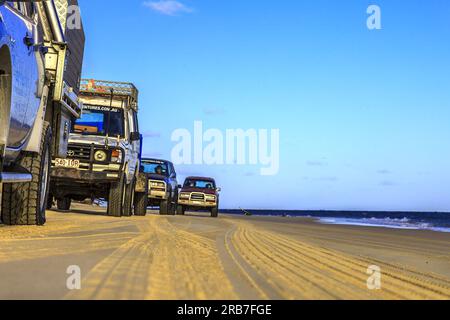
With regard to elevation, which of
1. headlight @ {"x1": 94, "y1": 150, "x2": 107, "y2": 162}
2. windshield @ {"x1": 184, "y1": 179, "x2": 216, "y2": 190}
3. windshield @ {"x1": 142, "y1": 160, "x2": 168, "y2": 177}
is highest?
windshield @ {"x1": 142, "y1": 160, "x2": 168, "y2": 177}

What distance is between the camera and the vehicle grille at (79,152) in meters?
15.0

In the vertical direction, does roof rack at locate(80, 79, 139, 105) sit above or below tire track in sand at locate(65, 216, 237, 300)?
above

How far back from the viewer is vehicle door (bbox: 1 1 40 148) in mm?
6699


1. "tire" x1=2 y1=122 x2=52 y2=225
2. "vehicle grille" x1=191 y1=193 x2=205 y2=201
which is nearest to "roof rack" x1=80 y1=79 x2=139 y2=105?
"tire" x1=2 y1=122 x2=52 y2=225

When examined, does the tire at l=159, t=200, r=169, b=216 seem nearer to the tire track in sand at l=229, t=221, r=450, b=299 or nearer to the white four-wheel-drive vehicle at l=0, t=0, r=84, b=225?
the white four-wheel-drive vehicle at l=0, t=0, r=84, b=225

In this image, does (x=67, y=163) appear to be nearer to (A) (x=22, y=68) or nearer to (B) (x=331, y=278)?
(A) (x=22, y=68)

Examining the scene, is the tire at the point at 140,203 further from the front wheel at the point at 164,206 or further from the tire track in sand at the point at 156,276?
the tire track in sand at the point at 156,276

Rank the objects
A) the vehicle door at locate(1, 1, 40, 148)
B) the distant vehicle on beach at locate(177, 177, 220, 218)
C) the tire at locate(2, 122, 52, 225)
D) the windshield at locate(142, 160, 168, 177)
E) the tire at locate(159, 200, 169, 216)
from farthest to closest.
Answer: the distant vehicle on beach at locate(177, 177, 220, 218) → the windshield at locate(142, 160, 168, 177) → the tire at locate(159, 200, 169, 216) → the tire at locate(2, 122, 52, 225) → the vehicle door at locate(1, 1, 40, 148)

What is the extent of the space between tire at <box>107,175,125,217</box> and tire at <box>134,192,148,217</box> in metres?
3.70

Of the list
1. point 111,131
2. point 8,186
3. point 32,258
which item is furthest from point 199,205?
point 32,258

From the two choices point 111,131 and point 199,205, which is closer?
point 111,131
